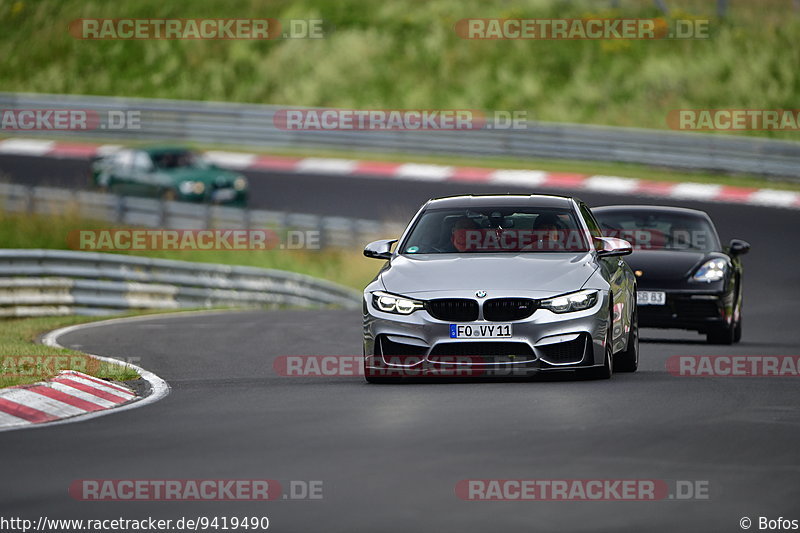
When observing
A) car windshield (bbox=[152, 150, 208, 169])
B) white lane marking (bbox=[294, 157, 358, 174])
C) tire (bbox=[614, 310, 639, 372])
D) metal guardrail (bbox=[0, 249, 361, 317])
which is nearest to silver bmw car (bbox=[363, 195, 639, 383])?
tire (bbox=[614, 310, 639, 372])

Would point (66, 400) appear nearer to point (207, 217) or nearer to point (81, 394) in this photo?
point (81, 394)

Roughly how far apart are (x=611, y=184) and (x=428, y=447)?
2648 centimetres

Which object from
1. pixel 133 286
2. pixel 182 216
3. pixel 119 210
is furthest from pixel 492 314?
pixel 119 210

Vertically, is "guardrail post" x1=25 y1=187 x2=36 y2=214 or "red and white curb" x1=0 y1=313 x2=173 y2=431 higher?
"guardrail post" x1=25 y1=187 x2=36 y2=214

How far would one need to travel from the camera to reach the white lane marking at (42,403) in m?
11.1

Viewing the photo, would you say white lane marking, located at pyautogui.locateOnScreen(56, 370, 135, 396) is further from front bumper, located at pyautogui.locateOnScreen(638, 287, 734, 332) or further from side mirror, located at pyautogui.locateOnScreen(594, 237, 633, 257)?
front bumper, located at pyautogui.locateOnScreen(638, 287, 734, 332)

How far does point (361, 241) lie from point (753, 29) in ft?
69.2

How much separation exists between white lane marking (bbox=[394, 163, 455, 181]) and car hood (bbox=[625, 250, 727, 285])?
763 inches

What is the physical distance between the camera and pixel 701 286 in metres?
16.4

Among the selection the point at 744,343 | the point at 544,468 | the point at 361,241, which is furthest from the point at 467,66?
the point at 544,468

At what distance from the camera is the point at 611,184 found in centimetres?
3478

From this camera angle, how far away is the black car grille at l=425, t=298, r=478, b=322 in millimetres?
11609

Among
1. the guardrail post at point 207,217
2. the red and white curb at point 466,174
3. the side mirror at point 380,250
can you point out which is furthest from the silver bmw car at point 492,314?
the red and white curb at point 466,174

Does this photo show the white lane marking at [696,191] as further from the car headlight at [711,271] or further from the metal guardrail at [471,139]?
the car headlight at [711,271]
